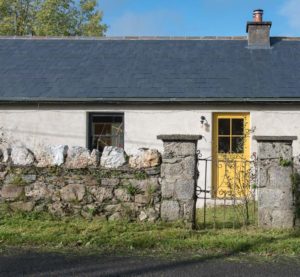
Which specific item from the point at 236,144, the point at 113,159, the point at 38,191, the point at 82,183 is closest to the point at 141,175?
the point at 113,159

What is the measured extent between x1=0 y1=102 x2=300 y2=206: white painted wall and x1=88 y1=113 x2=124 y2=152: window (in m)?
0.20

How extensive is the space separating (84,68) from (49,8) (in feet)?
59.8

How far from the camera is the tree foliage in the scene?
30.3 metres

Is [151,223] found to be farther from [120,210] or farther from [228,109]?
[228,109]

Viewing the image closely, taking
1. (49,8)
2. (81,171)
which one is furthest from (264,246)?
(49,8)

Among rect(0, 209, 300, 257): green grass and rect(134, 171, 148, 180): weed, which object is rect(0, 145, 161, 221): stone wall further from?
rect(0, 209, 300, 257): green grass

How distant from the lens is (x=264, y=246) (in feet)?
20.9

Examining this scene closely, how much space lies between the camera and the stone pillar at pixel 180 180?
740cm

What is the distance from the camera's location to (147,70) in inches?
537

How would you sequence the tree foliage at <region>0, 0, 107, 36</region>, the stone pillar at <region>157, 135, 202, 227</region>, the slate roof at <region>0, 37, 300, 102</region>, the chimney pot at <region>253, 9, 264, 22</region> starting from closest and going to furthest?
the stone pillar at <region>157, 135, 202, 227</region> < the slate roof at <region>0, 37, 300, 102</region> < the chimney pot at <region>253, 9, 264, 22</region> < the tree foliage at <region>0, 0, 107, 36</region>

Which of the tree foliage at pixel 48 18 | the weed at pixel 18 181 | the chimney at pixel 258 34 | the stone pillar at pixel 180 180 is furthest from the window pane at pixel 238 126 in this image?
the tree foliage at pixel 48 18

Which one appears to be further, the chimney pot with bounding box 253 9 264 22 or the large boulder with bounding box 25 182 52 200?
the chimney pot with bounding box 253 9 264 22

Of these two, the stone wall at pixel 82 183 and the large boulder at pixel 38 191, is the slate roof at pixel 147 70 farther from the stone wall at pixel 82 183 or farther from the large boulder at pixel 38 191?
the large boulder at pixel 38 191

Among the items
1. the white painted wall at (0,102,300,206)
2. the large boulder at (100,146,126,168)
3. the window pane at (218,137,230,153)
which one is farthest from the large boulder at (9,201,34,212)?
the window pane at (218,137,230,153)
